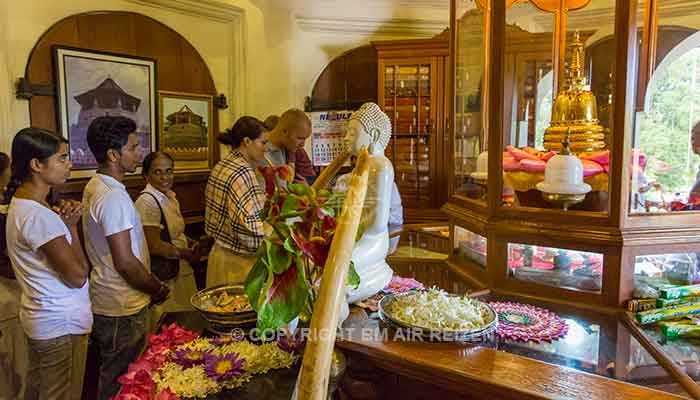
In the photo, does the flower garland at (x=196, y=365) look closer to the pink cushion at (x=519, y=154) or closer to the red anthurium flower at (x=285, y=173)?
the red anthurium flower at (x=285, y=173)

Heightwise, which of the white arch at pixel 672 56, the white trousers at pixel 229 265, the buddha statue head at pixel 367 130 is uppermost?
the white arch at pixel 672 56

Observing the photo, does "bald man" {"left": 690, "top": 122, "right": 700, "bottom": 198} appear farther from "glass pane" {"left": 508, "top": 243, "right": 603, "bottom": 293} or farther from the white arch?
"glass pane" {"left": 508, "top": 243, "right": 603, "bottom": 293}

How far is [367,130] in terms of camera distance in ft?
4.88

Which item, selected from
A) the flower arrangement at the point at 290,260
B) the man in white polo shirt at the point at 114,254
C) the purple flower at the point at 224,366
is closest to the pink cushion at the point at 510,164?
the flower arrangement at the point at 290,260

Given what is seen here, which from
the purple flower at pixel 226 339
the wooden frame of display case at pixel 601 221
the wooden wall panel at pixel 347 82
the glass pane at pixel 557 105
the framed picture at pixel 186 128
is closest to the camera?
the purple flower at pixel 226 339

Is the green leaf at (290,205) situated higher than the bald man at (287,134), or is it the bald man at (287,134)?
the bald man at (287,134)

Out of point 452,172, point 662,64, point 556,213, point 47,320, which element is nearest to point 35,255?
point 47,320

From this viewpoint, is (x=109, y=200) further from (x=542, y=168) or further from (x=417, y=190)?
(x=417, y=190)

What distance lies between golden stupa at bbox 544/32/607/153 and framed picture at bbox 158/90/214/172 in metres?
2.52

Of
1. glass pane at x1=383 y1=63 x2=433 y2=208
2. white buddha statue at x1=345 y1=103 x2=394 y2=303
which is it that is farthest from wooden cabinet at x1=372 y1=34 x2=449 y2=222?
white buddha statue at x1=345 y1=103 x2=394 y2=303

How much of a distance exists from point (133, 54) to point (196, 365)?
8.54ft

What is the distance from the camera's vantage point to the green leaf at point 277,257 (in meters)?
0.92

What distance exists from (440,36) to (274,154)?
1963 mm

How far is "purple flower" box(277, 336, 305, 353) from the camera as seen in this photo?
110cm
